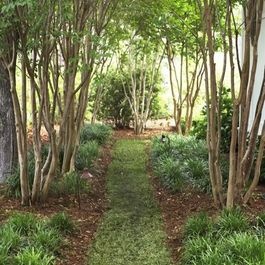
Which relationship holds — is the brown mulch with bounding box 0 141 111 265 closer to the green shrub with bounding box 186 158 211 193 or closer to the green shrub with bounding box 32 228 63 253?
the green shrub with bounding box 32 228 63 253

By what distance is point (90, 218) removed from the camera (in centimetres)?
542

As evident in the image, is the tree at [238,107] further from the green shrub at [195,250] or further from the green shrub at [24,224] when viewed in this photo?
the green shrub at [24,224]

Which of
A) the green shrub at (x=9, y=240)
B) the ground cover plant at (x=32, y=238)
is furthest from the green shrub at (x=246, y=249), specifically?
the green shrub at (x=9, y=240)

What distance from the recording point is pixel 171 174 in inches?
272

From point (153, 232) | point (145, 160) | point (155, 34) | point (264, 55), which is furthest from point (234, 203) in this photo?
point (155, 34)

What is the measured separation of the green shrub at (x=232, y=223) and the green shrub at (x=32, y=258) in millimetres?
1623

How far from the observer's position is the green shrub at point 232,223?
4.36 m

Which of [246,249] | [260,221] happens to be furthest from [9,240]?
[260,221]

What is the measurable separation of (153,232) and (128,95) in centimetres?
971

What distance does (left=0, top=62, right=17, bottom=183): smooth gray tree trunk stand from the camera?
638cm

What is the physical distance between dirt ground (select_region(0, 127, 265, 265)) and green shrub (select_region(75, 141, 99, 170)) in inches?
31.3

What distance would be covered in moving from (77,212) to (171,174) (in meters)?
1.87

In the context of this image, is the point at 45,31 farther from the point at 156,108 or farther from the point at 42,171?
the point at 156,108

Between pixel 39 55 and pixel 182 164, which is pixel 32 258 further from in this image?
pixel 182 164
